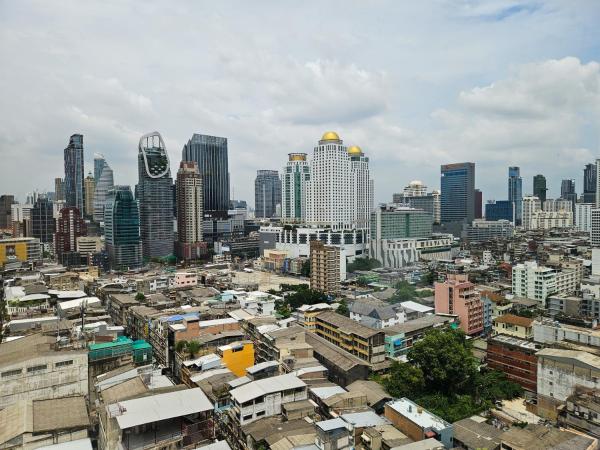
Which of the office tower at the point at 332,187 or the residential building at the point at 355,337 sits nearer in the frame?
the residential building at the point at 355,337

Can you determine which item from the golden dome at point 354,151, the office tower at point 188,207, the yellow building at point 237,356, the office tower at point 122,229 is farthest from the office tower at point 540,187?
the yellow building at point 237,356

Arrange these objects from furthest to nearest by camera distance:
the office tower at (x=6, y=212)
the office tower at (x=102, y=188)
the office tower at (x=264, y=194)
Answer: the office tower at (x=264, y=194) → the office tower at (x=102, y=188) → the office tower at (x=6, y=212)

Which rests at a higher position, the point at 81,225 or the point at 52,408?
the point at 81,225

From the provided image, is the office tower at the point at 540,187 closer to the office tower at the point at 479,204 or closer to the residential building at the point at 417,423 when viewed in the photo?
the office tower at the point at 479,204

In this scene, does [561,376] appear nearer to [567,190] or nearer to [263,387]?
[263,387]

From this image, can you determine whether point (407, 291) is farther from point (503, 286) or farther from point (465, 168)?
point (465, 168)

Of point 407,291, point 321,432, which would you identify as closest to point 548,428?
point 321,432

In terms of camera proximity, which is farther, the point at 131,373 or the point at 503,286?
the point at 503,286
